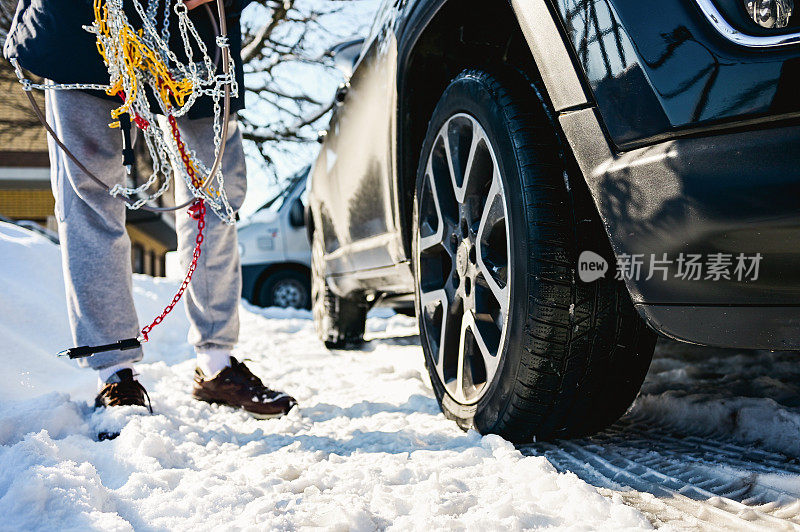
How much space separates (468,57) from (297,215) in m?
5.82

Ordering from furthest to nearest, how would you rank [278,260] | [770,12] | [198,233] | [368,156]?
[278,260], [368,156], [198,233], [770,12]

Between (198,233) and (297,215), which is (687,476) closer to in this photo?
(198,233)

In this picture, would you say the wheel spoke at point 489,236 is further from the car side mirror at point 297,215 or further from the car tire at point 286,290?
the car tire at point 286,290

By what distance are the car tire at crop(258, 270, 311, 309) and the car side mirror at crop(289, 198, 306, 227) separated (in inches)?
23.4

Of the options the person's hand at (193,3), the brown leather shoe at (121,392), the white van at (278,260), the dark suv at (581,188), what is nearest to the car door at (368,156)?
the dark suv at (581,188)

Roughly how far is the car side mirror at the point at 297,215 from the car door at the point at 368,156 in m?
4.32

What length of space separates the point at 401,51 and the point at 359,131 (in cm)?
61

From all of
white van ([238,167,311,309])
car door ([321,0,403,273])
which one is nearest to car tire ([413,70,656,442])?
car door ([321,0,403,273])

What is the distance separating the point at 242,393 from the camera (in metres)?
1.99

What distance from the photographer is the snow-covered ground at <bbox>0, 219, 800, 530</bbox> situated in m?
1.08

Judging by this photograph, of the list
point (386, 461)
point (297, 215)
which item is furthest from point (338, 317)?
point (297, 215)

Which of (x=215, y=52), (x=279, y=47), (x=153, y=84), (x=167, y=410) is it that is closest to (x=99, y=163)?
(x=153, y=84)

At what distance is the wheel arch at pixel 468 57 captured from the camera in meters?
1.19

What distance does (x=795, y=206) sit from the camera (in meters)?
0.91
